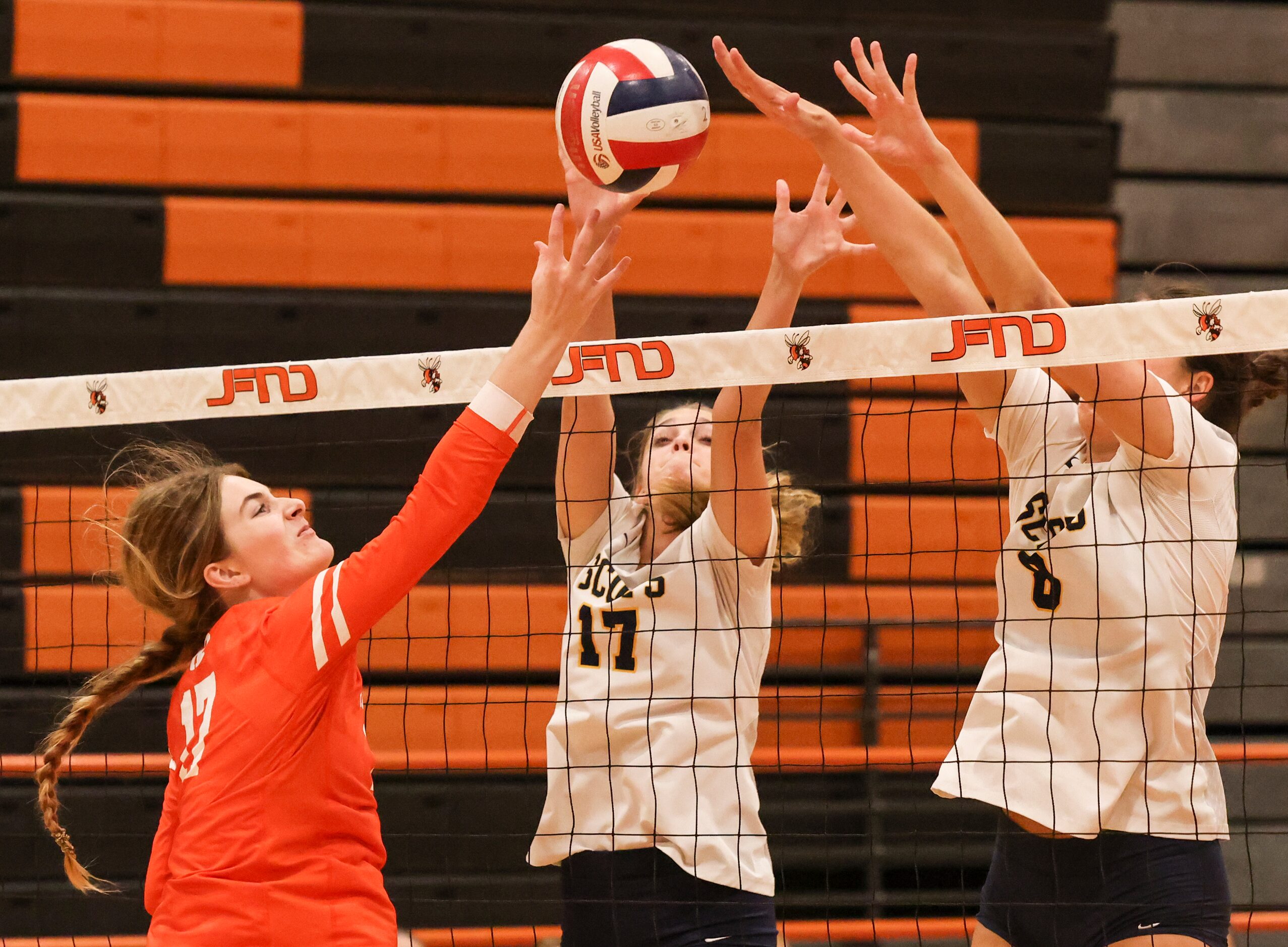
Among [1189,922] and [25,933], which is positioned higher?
[1189,922]

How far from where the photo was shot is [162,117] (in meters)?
5.53

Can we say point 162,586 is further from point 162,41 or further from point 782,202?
point 162,41

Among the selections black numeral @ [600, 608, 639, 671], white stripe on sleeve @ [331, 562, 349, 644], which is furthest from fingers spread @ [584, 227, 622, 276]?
black numeral @ [600, 608, 639, 671]

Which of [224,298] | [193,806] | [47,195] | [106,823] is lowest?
[106,823]

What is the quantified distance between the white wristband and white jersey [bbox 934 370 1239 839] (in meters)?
1.05

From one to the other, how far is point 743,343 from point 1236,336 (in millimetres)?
902

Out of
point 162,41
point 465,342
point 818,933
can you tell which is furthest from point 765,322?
point 162,41

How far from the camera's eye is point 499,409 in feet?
6.62

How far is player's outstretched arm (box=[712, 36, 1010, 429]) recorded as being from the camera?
8.59 ft

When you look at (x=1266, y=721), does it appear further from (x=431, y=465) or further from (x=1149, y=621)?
(x=431, y=465)

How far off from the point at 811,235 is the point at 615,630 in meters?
0.88

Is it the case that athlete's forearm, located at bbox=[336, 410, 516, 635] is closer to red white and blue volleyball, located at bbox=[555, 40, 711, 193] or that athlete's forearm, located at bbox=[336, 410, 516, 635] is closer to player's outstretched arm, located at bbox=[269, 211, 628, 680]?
player's outstretched arm, located at bbox=[269, 211, 628, 680]

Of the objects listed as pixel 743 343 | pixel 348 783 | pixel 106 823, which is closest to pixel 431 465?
pixel 348 783

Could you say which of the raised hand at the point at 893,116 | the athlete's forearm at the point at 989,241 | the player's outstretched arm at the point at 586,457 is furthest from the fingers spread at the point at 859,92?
the player's outstretched arm at the point at 586,457
